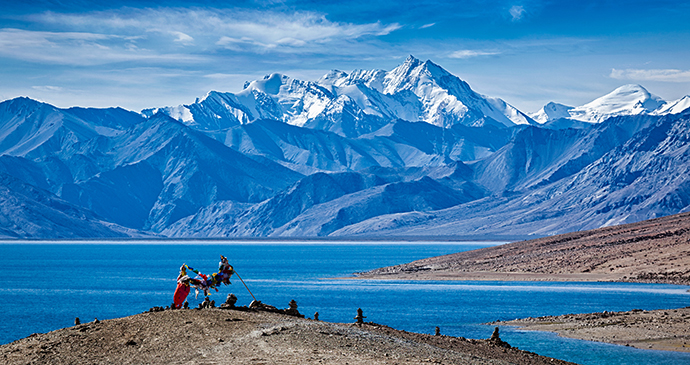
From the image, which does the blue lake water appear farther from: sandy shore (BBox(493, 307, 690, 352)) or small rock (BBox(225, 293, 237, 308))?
small rock (BBox(225, 293, 237, 308))

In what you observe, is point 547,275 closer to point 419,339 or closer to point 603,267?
point 603,267

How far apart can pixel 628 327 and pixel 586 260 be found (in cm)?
8402

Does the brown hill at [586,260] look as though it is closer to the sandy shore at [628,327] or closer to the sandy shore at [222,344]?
the sandy shore at [628,327]

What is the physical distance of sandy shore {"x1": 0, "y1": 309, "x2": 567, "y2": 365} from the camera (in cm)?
3142

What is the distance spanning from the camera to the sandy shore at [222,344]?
103 ft

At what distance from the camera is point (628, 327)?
61.4 metres

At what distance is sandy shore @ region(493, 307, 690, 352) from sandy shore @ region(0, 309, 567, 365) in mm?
20743

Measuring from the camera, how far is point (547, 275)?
452 ft

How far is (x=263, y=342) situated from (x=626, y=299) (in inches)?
2744

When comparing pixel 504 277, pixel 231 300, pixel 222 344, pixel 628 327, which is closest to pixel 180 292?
pixel 231 300

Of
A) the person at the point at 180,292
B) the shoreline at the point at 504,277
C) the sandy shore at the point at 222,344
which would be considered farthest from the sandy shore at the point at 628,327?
the shoreline at the point at 504,277

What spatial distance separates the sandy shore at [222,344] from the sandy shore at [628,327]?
68.1ft

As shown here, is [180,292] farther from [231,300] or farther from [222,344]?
→ [222,344]

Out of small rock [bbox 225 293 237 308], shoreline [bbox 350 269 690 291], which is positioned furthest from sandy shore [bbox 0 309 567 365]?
shoreline [bbox 350 269 690 291]
